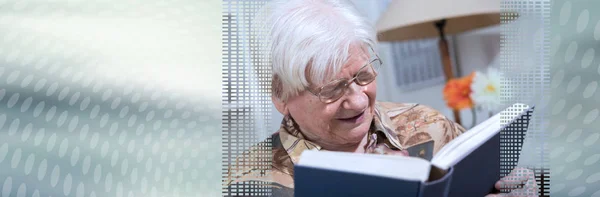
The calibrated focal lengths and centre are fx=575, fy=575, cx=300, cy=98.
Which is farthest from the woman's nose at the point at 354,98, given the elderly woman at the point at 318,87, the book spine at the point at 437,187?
the book spine at the point at 437,187

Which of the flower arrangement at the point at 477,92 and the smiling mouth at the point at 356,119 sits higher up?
the smiling mouth at the point at 356,119

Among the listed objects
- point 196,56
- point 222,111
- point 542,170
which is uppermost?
point 196,56

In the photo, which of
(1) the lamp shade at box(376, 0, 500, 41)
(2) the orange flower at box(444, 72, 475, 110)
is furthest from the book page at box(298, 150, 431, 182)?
(2) the orange flower at box(444, 72, 475, 110)

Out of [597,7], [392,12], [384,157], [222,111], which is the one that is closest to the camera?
[384,157]

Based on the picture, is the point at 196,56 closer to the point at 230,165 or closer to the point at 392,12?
the point at 230,165

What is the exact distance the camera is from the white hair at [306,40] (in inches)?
39.8

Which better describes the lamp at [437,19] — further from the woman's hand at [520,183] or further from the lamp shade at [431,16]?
the woman's hand at [520,183]

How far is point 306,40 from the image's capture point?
3.31 feet

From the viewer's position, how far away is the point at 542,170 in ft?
3.65

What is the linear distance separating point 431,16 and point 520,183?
1.18 metres

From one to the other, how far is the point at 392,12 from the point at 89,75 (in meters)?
1.49

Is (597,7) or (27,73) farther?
(597,7)

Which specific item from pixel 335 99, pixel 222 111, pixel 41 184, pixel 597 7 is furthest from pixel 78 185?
pixel 597 7

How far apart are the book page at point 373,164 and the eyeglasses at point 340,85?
34 cm
